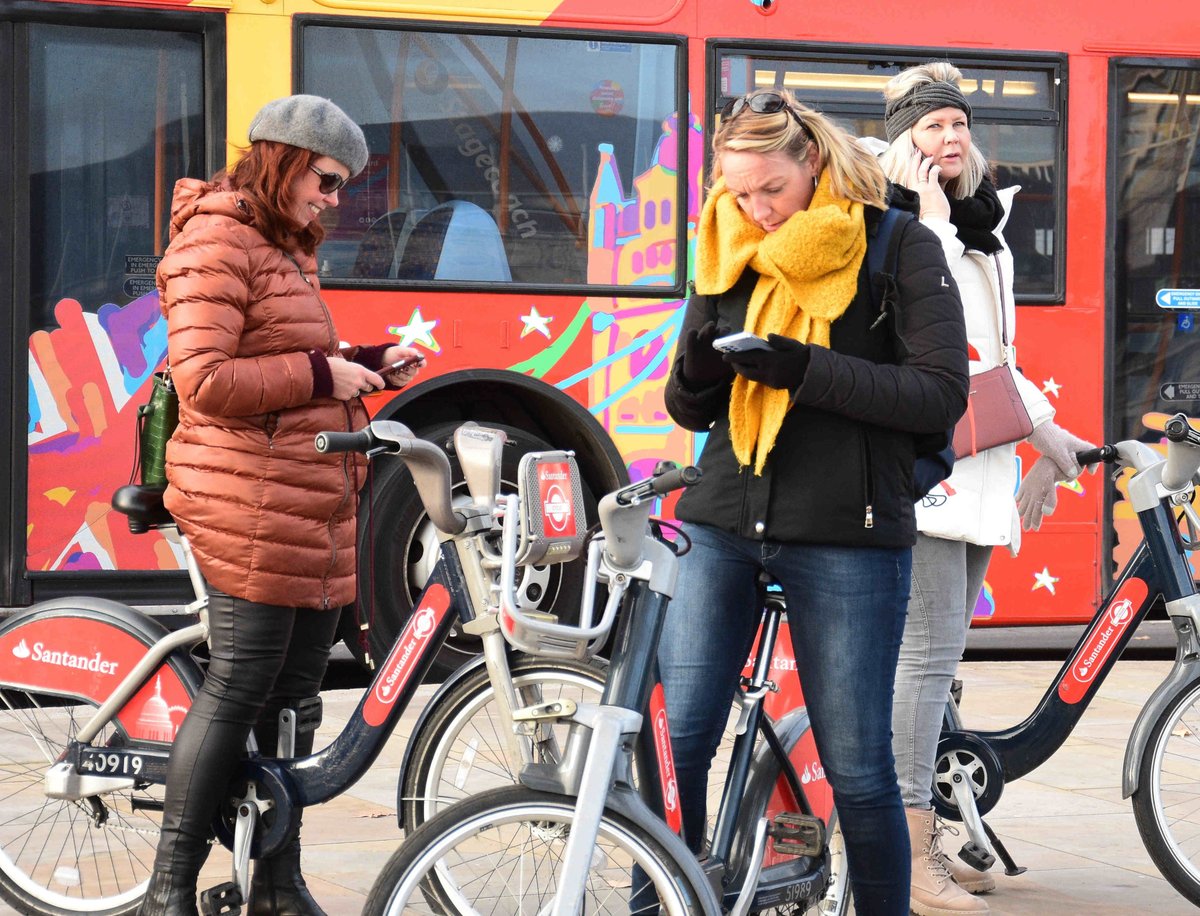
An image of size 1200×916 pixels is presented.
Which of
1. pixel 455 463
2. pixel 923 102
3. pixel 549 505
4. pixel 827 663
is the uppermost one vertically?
pixel 923 102

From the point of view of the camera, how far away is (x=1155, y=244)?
25.4 feet

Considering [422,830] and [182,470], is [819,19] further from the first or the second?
[422,830]

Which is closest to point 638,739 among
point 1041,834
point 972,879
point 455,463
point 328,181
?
point 328,181

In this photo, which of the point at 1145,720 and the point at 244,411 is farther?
the point at 1145,720

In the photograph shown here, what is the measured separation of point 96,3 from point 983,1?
3583 millimetres

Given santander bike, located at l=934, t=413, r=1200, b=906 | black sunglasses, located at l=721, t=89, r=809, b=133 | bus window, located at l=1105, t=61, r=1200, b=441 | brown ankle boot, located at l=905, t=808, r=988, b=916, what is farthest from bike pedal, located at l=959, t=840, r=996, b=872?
bus window, located at l=1105, t=61, r=1200, b=441

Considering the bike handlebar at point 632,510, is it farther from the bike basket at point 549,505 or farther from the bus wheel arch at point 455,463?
the bus wheel arch at point 455,463

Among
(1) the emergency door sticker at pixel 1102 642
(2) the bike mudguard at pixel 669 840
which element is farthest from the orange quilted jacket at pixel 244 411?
(1) the emergency door sticker at pixel 1102 642

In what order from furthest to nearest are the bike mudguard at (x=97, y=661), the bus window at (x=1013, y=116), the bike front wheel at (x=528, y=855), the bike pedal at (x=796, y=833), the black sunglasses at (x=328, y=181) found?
the bus window at (x=1013, y=116) < the bike mudguard at (x=97, y=661) < the black sunglasses at (x=328, y=181) < the bike pedal at (x=796, y=833) < the bike front wheel at (x=528, y=855)

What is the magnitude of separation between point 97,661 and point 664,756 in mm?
1518

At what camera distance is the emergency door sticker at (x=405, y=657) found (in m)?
3.69

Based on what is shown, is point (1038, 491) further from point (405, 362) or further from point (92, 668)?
point (92, 668)

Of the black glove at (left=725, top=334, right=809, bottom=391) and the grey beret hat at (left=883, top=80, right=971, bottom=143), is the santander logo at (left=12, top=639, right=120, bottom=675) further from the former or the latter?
the grey beret hat at (left=883, top=80, right=971, bottom=143)

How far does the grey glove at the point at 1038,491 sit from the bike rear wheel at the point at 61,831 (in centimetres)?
213
